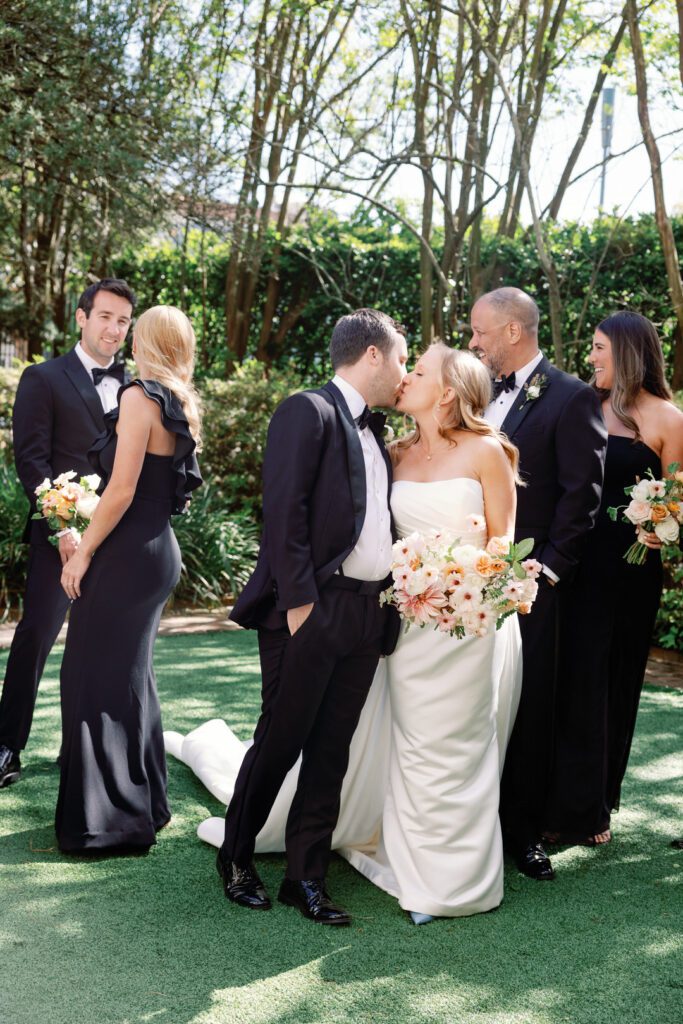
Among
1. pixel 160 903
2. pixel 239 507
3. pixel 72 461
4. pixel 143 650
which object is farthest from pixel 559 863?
pixel 239 507

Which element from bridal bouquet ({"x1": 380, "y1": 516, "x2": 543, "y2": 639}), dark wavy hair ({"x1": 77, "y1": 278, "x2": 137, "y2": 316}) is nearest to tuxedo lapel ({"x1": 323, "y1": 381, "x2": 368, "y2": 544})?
bridal bouquet ({"x1": 380, "y1": 516, "x2": 543, "y2": 639})

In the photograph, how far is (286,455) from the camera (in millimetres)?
3385

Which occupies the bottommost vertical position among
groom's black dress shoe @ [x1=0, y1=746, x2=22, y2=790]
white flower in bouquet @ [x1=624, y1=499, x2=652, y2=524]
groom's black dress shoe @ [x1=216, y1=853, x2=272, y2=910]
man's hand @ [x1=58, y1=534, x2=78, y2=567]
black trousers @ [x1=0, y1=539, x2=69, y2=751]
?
groom's black dress shoe @ [x1=0, y1=746, x2=22, y2=790]

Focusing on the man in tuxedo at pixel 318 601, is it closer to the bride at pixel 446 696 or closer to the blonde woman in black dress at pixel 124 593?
the bride at pixel 446 696

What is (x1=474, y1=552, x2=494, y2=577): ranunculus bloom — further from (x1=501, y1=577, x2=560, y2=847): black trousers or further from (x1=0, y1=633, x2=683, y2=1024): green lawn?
(x1=0, y1=633, x2=683, y2=1024): green lawn

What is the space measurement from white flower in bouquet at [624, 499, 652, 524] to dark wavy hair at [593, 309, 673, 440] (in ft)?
1.66

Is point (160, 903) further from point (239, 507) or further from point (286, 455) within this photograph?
point (239, 507)

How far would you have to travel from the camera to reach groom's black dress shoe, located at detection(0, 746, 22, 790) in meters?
4.65

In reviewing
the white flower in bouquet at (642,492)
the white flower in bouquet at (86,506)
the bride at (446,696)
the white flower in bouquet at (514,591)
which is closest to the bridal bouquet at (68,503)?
the white flower in bouquet at (86,506)

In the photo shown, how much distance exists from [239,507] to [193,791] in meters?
6.21

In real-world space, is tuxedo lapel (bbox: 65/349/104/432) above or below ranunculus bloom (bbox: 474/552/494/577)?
above

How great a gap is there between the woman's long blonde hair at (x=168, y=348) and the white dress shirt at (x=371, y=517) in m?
0.73

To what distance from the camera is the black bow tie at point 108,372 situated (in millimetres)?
4887

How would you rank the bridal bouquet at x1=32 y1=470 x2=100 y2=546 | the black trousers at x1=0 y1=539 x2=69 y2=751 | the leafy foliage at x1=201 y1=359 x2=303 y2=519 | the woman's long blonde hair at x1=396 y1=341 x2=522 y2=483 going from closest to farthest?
the woman's long blonde hair at x1=396 y1=341 x2=522 y2=483
the bridal bouquet at x1=32 y1=470 x2=100 y2=546
the black trousers at x1=0 y1=539 x2=69 y2=751
the leafy foliage at x1=201 y1=359 x2=303 y2=519
